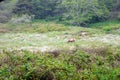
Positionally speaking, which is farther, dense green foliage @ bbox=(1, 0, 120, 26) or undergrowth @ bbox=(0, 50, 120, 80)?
dense green foliage @ bbox=(1, 0, 120, 26)

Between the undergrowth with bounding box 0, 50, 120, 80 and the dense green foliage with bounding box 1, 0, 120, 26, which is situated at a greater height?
the undergrowth with bounding box 0, 50, 120, 80

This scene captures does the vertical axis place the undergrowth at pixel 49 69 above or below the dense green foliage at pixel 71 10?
above

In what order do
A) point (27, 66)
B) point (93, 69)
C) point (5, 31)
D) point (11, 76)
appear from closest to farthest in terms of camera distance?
point (11, 76) → point (27, 66) → point (93, 69) → point (5, 31)

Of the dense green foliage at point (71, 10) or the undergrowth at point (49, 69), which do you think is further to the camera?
the dense green foliage at point (71, 10)

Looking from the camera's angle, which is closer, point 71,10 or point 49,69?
point 49,69

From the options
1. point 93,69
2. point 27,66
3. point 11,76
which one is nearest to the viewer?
point 11,76

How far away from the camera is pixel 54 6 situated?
3697cm

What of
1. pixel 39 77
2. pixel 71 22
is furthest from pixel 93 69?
pixel 71 22

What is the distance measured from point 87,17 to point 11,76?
24117 millimetres

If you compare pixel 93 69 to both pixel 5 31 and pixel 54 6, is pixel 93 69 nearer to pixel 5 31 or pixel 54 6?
pixel 5 31

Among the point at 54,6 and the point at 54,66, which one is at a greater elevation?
the point at 54,66

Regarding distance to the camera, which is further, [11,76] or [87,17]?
[87,17]

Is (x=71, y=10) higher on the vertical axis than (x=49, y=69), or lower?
lower

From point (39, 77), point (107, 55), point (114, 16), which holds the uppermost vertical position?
point (39, 77)
